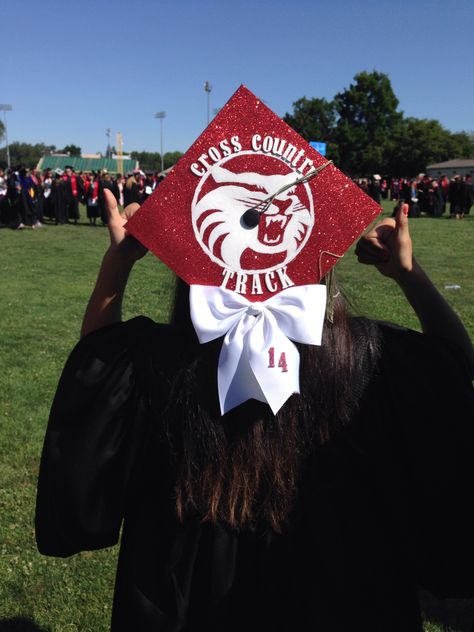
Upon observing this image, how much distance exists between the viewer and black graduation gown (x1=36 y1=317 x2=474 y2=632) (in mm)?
1343

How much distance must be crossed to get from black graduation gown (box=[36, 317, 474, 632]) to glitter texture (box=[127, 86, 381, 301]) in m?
0.20

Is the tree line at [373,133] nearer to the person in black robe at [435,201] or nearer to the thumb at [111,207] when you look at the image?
the person in black robe at [435,201]

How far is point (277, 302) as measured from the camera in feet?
4.31

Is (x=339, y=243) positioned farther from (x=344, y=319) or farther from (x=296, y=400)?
(x=296, y=400)

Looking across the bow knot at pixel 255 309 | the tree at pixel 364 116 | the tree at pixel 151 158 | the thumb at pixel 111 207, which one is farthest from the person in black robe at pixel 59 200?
the tree at pixel 151 158

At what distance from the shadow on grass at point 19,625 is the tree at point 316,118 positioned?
291ft

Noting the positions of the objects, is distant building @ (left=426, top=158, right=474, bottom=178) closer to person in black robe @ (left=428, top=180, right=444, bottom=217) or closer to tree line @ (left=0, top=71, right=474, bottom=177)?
tree line @ (left=0, top=71, right=474, bottom=177)

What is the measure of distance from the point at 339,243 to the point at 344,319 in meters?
0.17

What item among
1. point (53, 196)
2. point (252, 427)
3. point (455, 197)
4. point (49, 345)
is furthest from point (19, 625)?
point (455, 197)

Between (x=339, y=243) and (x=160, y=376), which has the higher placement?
(x=339, y=243)

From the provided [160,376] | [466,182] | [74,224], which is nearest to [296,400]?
[160,376]

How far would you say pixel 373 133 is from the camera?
83812mm

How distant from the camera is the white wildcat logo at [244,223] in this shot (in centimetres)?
130

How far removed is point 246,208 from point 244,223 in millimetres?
33
